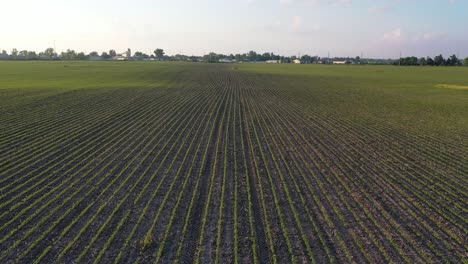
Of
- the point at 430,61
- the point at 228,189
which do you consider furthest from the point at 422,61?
the point at 228,189

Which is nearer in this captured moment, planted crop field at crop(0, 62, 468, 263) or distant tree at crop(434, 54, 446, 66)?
planted crop field at crop(0, 62, 468, 263)

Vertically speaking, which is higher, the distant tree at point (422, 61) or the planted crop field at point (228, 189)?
the distant tree at point (422, 61)

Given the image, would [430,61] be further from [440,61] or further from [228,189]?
[228,189]

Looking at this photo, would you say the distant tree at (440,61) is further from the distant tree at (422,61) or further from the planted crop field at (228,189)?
the planted crop field at (228,189)

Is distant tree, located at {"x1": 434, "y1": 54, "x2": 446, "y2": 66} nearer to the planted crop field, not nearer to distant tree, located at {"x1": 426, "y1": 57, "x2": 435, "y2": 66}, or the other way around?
distant tree, located at {"x1": 426, "y1": 57, "x2": 435, "y2": 66}

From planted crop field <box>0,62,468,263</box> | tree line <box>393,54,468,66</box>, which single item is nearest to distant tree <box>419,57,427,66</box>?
tree line <box>393,54,468,66</box>

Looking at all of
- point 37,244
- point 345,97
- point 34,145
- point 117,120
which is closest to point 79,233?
point 37,244

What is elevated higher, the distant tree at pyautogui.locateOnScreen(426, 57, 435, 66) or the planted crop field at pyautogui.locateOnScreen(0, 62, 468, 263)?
the distant tree at pyautogui.locateOnScreen(426, 57, 435, 66)

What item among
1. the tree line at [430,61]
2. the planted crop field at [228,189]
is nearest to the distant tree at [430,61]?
the tree line at [430,61]

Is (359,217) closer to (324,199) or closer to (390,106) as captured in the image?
(324,199)
